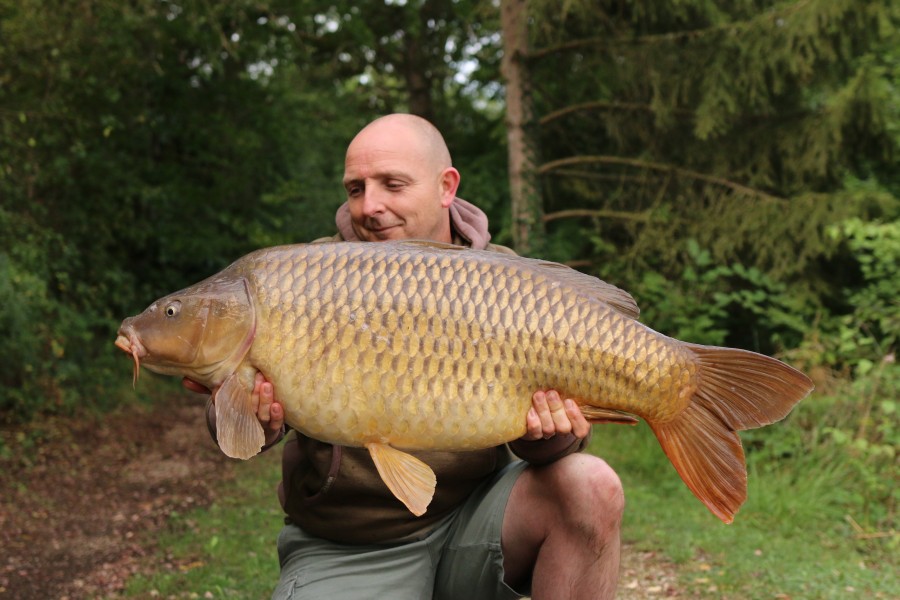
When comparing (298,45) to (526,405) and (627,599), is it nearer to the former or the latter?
(627,599)

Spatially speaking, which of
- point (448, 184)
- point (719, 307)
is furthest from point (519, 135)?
point (448, 184)

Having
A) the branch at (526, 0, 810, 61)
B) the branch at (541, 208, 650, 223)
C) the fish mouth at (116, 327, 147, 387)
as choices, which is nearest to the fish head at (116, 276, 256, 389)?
the fish mouth at (116, 327, 147, 387)

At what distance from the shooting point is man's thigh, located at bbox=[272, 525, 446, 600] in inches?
81.3

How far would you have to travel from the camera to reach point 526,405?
1.78 metres

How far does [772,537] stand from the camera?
3680 millimetres

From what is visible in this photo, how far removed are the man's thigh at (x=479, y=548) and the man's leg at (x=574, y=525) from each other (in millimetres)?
81

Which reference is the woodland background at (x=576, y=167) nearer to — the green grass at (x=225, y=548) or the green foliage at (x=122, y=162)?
the green foliage at (x=122, y=162)

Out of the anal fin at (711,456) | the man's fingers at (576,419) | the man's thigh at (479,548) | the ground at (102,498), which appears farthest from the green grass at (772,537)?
the man's fingers at (576,419)

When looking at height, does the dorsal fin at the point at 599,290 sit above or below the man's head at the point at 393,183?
below

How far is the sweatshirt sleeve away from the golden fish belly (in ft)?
0.31

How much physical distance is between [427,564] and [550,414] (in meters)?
0.54

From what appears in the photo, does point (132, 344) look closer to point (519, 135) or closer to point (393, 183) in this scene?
point (393, 183)

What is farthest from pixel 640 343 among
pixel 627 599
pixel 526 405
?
pixel 627 599

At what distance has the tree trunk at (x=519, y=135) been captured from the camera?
732 cm
